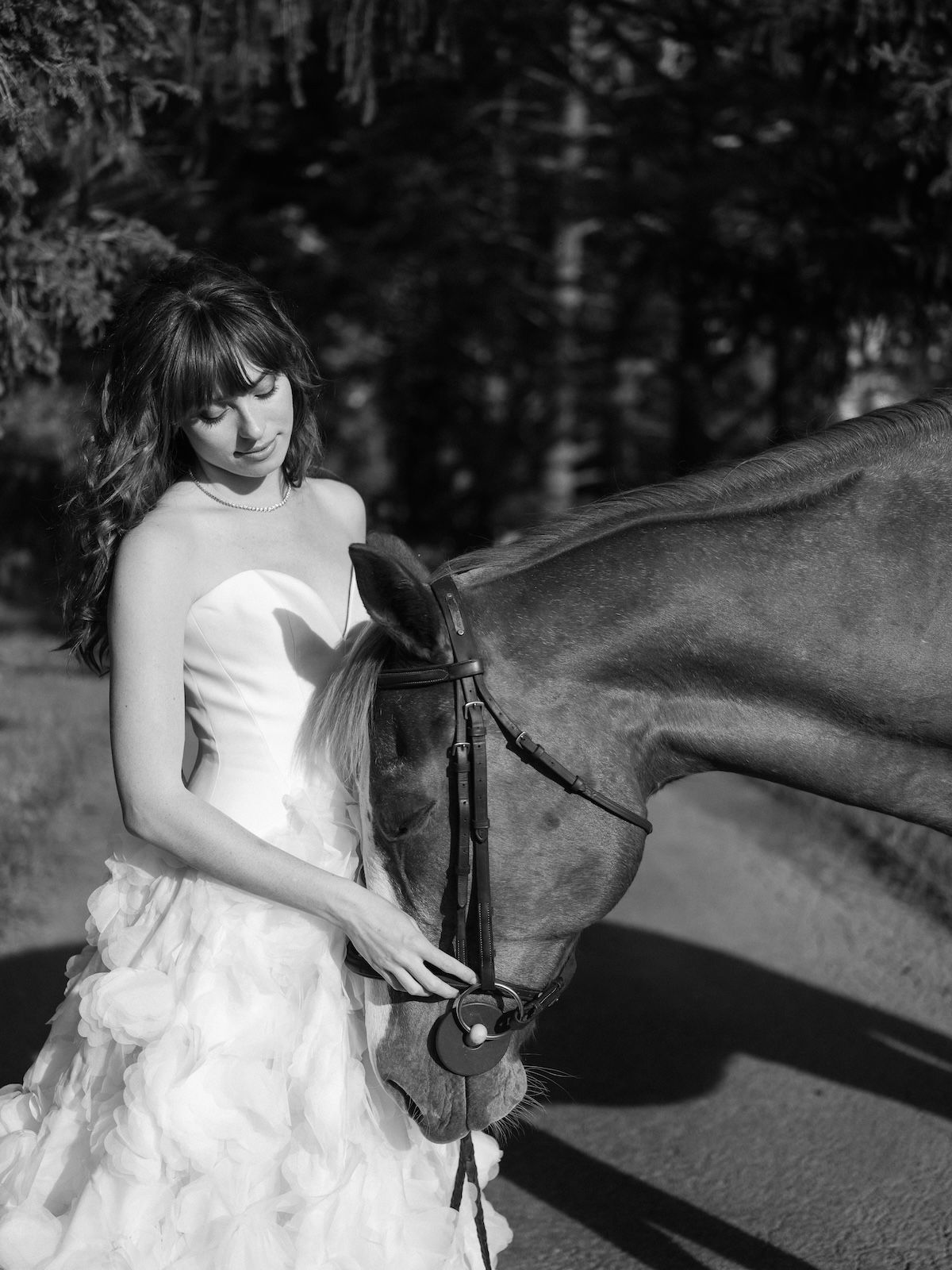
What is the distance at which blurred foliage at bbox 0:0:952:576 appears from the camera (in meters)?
3.55

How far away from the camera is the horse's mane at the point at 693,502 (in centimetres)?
189

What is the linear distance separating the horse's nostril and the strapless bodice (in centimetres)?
47

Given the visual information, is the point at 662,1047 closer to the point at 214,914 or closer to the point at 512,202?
the point at 214,914

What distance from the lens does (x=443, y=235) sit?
9.04 metres

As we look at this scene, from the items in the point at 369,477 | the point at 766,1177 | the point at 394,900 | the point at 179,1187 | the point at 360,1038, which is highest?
the point at 394,900

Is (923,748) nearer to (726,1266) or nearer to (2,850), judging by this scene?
(726,1266)

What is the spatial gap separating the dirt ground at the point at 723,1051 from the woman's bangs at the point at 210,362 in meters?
1.86

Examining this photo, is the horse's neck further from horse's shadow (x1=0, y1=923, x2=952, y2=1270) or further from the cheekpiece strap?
horse's shadow (x1=0, y1=923, x2=952, y2=1270)

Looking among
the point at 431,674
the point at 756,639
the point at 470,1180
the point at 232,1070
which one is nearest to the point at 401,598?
the point at 431,674

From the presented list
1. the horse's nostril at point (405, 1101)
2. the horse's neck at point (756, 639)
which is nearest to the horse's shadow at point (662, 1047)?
the horse's nostril at point (405, 1101)

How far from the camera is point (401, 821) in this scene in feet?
5.99

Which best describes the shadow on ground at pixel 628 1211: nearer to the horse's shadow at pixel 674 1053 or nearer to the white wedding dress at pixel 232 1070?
the horse's shadow at pixel 674 1053

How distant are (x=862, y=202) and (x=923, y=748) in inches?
144

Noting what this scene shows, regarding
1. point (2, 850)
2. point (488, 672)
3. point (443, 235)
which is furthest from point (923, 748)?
point (443, 235)
